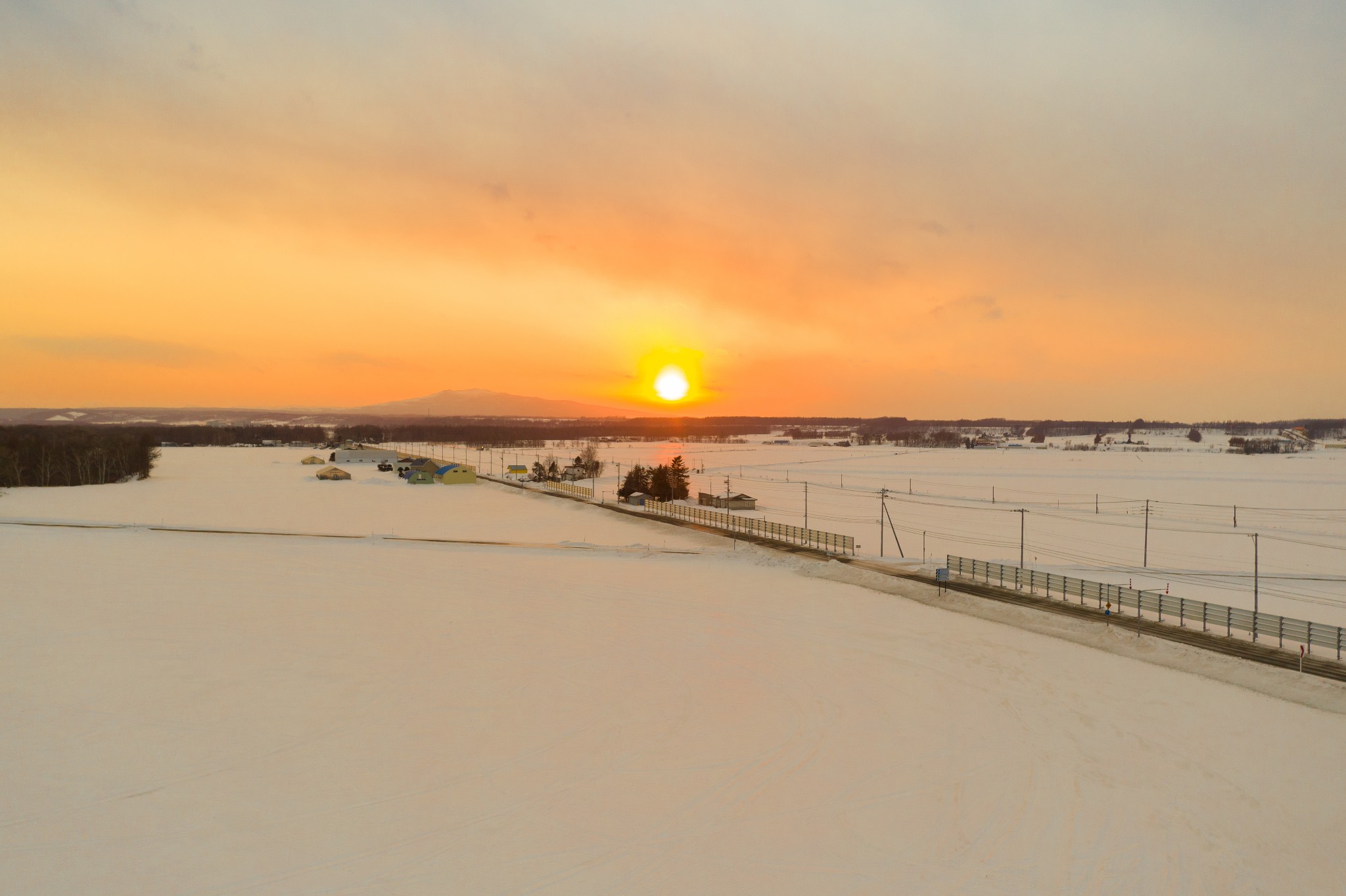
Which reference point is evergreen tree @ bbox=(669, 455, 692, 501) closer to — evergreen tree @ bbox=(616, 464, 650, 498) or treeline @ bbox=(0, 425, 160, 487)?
evergreen tree @ bbox=(616, 464, 650, 498)

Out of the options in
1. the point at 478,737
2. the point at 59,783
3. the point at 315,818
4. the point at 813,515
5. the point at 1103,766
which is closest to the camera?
the point at 315,818

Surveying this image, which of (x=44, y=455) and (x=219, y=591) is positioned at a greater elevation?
(x=44, y=455)

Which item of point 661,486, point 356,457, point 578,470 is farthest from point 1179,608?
point 356,457

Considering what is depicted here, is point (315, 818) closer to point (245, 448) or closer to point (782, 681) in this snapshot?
point (782, 681)

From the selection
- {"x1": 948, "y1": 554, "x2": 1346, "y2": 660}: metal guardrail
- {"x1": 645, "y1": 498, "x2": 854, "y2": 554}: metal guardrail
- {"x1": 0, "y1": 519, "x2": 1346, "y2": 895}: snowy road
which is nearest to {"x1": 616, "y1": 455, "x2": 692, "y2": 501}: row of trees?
{"x1": 645, "y1": 498, "x2": 854, "y2": 554}: metal guardrail

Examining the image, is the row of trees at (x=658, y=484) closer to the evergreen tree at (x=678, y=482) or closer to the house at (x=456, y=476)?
the evergreen tree at (x=678, y=482)

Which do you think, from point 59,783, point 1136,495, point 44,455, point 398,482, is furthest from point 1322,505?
point 44,455

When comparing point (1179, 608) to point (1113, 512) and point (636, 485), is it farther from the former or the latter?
point (636, 485)
